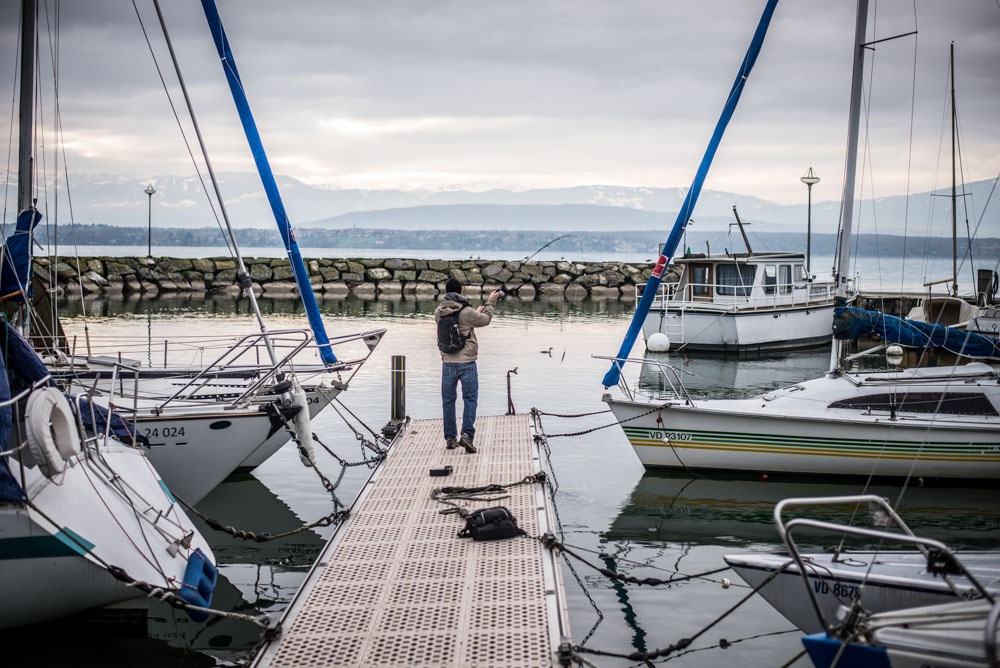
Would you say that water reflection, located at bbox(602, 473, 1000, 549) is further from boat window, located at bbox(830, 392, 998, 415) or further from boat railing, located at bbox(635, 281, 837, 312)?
boat railing, located at bbox(635, 281, 837, 312)

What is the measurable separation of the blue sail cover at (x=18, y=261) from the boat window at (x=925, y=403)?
35.3 ft

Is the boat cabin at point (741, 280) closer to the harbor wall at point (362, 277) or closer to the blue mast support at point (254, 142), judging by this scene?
the blue mast support at point (254, 142)

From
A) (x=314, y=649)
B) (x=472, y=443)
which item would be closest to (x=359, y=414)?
(x=472, y=443)

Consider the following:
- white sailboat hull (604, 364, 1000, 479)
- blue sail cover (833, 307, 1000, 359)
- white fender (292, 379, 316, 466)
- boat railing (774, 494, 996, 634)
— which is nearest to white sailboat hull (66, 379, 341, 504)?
white fender (292, 379, 316, 466)

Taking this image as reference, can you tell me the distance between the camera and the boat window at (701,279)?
30.6 meters

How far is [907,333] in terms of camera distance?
50.6 feet

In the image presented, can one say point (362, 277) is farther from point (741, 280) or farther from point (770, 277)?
point (770, 277)

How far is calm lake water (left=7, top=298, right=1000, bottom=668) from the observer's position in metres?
8.66

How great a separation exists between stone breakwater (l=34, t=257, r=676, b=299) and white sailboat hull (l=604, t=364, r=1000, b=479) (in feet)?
127

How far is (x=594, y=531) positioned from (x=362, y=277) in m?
45.3

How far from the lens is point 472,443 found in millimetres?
12703

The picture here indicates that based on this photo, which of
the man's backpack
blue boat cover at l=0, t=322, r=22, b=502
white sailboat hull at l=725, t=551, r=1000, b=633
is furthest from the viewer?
the man's backpack

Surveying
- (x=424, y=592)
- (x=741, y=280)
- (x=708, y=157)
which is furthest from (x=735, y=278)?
(x=424, y=592)

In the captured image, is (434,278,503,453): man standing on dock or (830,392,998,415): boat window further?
(830,392,998,415): boat window
